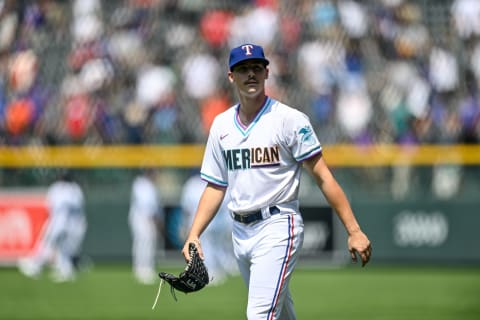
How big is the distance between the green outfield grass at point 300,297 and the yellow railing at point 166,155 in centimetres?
187

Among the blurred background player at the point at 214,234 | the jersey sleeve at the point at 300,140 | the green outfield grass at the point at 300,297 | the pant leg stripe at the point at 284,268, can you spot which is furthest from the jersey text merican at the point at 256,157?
the blurred background player at the point at 214,234

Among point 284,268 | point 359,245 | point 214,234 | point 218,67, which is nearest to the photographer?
point 359,245

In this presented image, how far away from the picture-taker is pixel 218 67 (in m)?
18.4

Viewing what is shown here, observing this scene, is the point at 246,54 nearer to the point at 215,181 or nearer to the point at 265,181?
the point at 265,181

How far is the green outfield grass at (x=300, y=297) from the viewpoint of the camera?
37.9ft

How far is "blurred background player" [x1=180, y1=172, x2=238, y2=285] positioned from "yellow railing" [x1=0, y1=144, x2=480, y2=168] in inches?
21.6

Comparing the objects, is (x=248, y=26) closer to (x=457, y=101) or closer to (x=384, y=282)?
(x=457, y=101)

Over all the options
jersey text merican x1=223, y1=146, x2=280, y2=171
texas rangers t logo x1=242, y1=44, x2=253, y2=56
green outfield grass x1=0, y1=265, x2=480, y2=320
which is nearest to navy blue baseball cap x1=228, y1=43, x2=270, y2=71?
texas rangers t logo x1=242, y1=44, x2=253, y2=56

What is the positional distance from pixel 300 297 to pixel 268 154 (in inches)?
283

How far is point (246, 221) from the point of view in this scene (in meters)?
6.65

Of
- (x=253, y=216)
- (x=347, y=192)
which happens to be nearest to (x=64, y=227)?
(x=347, y=192)

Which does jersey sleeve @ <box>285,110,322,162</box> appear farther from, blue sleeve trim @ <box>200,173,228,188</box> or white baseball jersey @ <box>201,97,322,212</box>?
blue sleeve trim @ <box>200,173,228,188</box>

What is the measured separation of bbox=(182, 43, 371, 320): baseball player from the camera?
21.1ft

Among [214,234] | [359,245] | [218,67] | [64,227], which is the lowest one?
[359,245]
